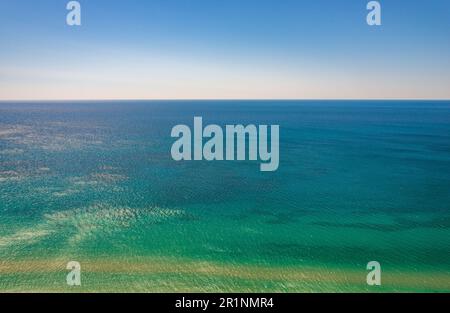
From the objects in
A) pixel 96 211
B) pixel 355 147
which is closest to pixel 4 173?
pixel 96 211

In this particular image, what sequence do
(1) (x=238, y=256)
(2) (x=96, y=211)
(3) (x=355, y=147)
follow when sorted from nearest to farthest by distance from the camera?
(1) (x=238, y=256), (2) (x=96, y=211), (3) (x=355, y=147)

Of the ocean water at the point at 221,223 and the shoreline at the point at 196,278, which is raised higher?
the ocean water at the point at 221,223

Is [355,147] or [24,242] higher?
[355,147]

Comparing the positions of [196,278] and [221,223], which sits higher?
[221,223]

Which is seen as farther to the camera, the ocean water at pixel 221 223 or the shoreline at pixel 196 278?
the ocean water at pixel 221 223

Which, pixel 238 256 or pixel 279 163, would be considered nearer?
pixel 238 256

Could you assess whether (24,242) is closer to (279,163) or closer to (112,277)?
(112,277)

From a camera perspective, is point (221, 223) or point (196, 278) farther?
point (221, 223)

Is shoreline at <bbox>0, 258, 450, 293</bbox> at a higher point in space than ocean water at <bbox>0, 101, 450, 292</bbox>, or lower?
lower
